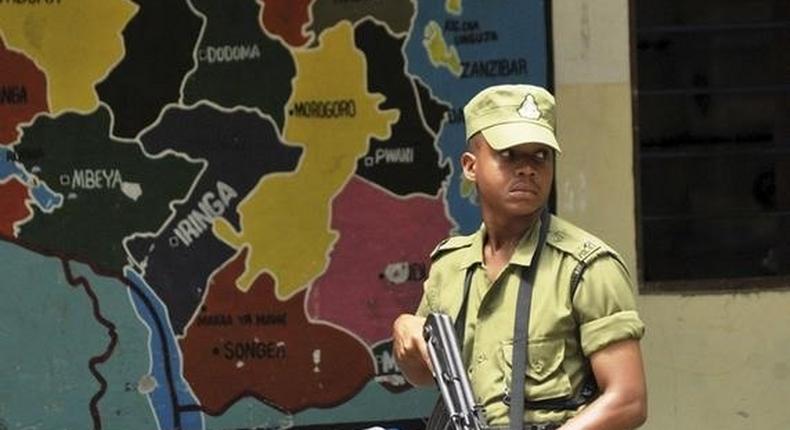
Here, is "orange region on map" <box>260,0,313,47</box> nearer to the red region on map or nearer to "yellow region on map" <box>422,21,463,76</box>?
"yellow region on map" <box>422,21,463,76</box>

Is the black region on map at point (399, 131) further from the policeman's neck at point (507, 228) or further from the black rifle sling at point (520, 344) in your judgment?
the black rifle sling at point (520, 344)

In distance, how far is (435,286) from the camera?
2.91 m

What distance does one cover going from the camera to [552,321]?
2611 millimetres

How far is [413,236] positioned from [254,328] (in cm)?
81

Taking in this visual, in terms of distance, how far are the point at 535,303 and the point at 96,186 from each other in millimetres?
3203

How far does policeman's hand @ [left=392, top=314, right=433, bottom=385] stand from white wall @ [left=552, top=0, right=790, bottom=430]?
2.69 m

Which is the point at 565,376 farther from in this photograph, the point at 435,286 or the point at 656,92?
the point at 656,92

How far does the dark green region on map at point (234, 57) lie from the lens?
5.41 meters

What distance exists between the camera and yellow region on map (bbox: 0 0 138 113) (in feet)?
17.6

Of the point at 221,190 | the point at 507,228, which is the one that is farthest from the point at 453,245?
the point at 221,190

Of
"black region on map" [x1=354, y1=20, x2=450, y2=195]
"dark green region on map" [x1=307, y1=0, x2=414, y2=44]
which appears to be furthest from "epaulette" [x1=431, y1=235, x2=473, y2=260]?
"dark green region on map" [x1=307, y1=0, x2=414, y2=44]

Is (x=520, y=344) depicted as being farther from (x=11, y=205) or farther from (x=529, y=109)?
(x=11, y=205)

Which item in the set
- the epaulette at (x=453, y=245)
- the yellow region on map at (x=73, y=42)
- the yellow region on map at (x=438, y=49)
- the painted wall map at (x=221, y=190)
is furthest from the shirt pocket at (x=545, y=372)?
the yellow region on map at (x=73, y=42)

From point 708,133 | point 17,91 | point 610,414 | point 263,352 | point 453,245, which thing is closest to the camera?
point 610,414
